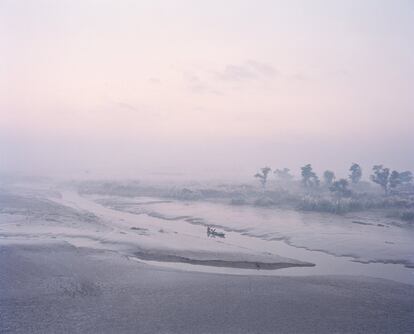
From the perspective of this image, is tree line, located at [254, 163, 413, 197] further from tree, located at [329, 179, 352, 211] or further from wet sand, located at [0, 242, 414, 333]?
wet sand, located at [0, 242, 414, 333]

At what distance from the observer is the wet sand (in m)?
11.7

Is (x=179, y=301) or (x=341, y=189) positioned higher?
(x=341, y=189)

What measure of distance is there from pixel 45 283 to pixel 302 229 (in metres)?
20.5

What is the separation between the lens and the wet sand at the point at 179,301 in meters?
11.7

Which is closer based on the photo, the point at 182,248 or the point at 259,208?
the point at 182,248

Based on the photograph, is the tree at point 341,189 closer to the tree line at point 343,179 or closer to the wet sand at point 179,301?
the tree line at point 343,179

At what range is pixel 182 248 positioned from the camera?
22.2 metres

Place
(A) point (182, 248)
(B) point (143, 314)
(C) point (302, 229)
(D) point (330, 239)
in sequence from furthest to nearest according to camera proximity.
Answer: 1. (C) point (302, 229)
2. (D) point (330, 239)
3. (A) point (182, 248)
4. (B) point (143, 314)

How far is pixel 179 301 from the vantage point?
13.7 meters

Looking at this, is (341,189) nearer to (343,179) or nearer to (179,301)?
(343,179)

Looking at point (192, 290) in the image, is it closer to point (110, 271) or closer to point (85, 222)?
point (110, 271)

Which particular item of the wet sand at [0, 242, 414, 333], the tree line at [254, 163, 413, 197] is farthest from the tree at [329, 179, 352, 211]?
the wet sand at [0, 242, 414, 333]

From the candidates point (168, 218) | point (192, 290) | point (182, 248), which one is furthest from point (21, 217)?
point (192, 290)

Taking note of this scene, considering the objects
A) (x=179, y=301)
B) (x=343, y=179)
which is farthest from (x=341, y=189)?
(x=179, y=301)
